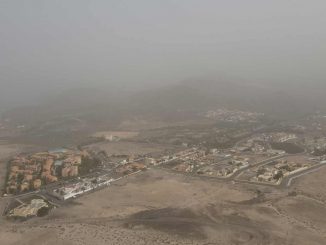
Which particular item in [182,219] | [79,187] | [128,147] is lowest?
[128,147]

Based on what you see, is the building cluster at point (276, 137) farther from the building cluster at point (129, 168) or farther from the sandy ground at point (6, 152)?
the sandy ground at point (6, 152)

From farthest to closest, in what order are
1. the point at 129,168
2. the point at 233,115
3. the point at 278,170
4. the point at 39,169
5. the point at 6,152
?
the point at 233,115 → the point at 6,152 → the point at 39,169 → the point at 129,168 → the point at 278,170

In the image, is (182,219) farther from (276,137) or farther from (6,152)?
(6,152)

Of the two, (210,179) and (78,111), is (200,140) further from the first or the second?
(78,111)

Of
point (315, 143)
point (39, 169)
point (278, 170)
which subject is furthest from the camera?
point (315, 143)

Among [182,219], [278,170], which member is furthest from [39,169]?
[278,170]

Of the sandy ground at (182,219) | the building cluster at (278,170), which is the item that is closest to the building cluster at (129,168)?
the sandy ground at (182,219)

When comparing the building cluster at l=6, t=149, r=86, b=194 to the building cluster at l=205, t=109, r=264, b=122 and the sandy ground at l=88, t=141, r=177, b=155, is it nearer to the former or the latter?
the sandy ground at l=88, t=141, r=177, b=155

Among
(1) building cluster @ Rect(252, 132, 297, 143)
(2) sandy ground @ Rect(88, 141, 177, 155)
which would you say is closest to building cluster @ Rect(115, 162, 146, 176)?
(2) sandy ground @ Rect(88, 141, 177, 155)
